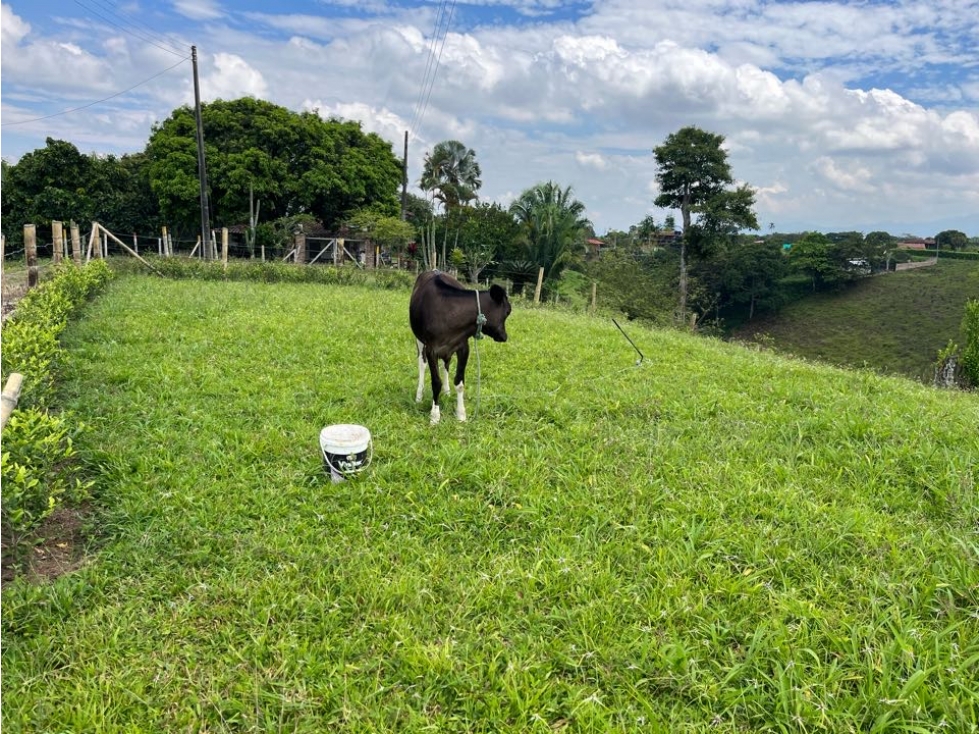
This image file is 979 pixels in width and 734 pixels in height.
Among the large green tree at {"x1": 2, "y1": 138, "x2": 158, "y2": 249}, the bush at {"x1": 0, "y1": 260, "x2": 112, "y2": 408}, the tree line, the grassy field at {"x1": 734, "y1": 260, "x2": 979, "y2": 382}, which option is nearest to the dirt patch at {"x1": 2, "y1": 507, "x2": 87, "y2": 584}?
the bush at {"x1": 0, "y1": 260, "x2": 112, "y2": 408}

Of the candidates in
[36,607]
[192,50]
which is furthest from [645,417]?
[192,50]

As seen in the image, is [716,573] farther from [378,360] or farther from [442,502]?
[378,360]

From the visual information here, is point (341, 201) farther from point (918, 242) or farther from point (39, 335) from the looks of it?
point (918, 242)

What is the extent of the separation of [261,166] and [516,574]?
95.6 ft

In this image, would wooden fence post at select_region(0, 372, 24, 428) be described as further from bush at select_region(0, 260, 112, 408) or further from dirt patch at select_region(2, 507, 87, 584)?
bush at select_region(0, 260, 112, 408)

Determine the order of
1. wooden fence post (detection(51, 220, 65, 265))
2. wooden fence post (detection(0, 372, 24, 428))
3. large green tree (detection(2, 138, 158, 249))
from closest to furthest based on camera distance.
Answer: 1. wooden fence post (detection(0, 372, 24, 428))
2. wooden fence post (detection(51, 220, 65, 265))
3. large green tree (detection(2, 138, 158, 249))

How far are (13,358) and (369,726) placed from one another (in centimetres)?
437

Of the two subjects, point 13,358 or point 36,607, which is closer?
point 36,607

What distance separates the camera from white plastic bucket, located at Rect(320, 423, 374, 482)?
3.65 m

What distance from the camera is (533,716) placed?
2.04 m

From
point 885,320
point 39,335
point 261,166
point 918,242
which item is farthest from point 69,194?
point 918,242

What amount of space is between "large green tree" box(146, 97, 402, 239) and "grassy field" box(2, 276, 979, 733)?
25.6 meters

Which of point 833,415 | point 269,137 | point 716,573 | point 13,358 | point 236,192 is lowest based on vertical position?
point 716,573

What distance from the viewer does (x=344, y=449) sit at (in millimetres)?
3646
